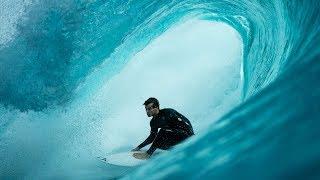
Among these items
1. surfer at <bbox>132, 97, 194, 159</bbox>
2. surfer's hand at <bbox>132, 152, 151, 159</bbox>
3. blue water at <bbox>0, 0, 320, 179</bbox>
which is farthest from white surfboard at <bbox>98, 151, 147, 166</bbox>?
blue water at <bbox>0, 0, 320, 179</bbox>

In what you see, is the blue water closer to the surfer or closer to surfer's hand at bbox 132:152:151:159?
the surfer

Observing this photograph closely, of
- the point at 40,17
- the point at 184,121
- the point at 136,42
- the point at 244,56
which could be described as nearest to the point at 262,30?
the point at 244,56

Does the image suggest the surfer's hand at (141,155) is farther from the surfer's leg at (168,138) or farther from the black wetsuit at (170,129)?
the surfer's leg at (168,138)

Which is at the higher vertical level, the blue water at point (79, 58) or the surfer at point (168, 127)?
the blue water at point (79, 58)

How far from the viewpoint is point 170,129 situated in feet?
16.3

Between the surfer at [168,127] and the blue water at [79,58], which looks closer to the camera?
the surfer at [168,127]

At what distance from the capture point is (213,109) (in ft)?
41.7

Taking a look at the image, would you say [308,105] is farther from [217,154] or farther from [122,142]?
[122,142]

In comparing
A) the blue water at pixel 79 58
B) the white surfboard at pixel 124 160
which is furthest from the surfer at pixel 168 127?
the blue water at pixel 79 58

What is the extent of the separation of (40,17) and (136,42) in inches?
81.2

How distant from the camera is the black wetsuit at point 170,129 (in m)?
4.87

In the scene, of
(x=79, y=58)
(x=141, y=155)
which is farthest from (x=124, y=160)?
(x=79, y=58)

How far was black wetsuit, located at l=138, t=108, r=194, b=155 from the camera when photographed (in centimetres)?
487

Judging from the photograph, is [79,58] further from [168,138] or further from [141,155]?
[168,138]
